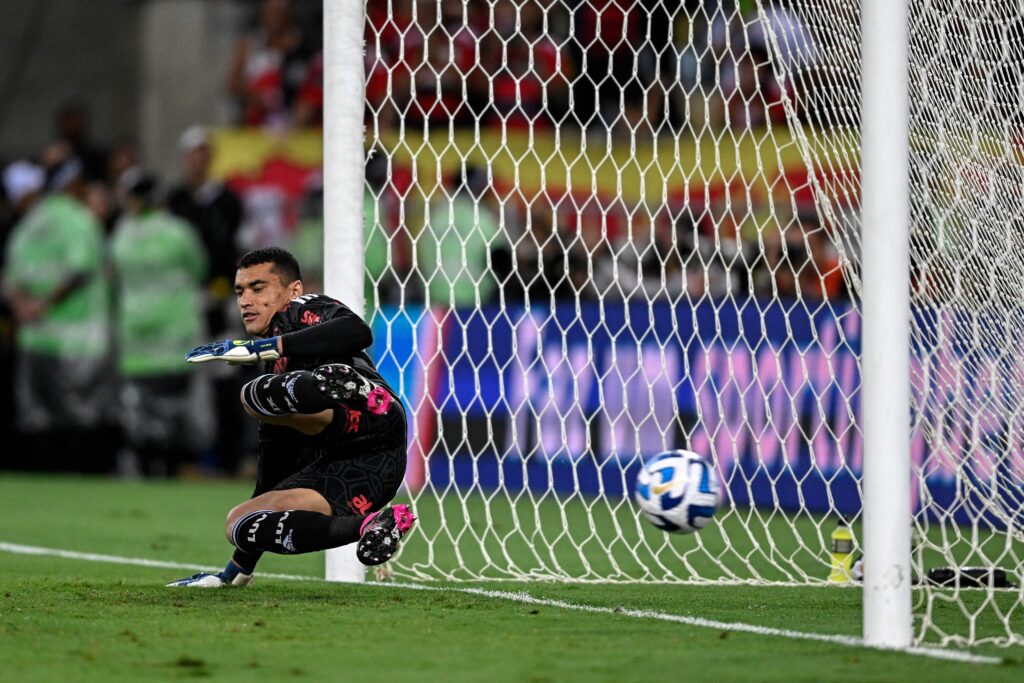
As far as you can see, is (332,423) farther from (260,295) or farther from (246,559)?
(246,559)

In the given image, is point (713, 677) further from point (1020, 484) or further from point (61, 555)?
point (61, 555)

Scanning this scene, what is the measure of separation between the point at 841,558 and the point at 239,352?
2.75m

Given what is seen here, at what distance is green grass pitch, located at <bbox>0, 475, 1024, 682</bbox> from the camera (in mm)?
4332

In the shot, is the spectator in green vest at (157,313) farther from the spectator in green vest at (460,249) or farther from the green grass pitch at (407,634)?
the green grass pitch at (407,634)

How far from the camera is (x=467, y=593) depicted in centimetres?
625

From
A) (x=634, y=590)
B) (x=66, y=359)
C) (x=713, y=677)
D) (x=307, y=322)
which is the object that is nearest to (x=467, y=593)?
(x=634, y=590)

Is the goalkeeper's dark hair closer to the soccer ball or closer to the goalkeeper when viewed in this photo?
the goalkeeper

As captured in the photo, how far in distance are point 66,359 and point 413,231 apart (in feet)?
10.5

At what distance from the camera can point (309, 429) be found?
596 centimetres

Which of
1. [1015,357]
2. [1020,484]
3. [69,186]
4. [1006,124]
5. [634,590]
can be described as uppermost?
[69,186]

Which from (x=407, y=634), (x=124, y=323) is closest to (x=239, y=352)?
(x=407, y=634)

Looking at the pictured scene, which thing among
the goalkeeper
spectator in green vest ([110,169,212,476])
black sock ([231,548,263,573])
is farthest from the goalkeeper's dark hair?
spectator in green vest ([110,169,212,476])

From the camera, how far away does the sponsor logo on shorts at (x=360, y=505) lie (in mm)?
5930

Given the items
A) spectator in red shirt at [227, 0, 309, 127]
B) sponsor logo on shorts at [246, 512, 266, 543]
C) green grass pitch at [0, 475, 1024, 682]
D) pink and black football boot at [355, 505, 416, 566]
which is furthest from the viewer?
spectator in red shirt at [227, 0, 309, 127]
